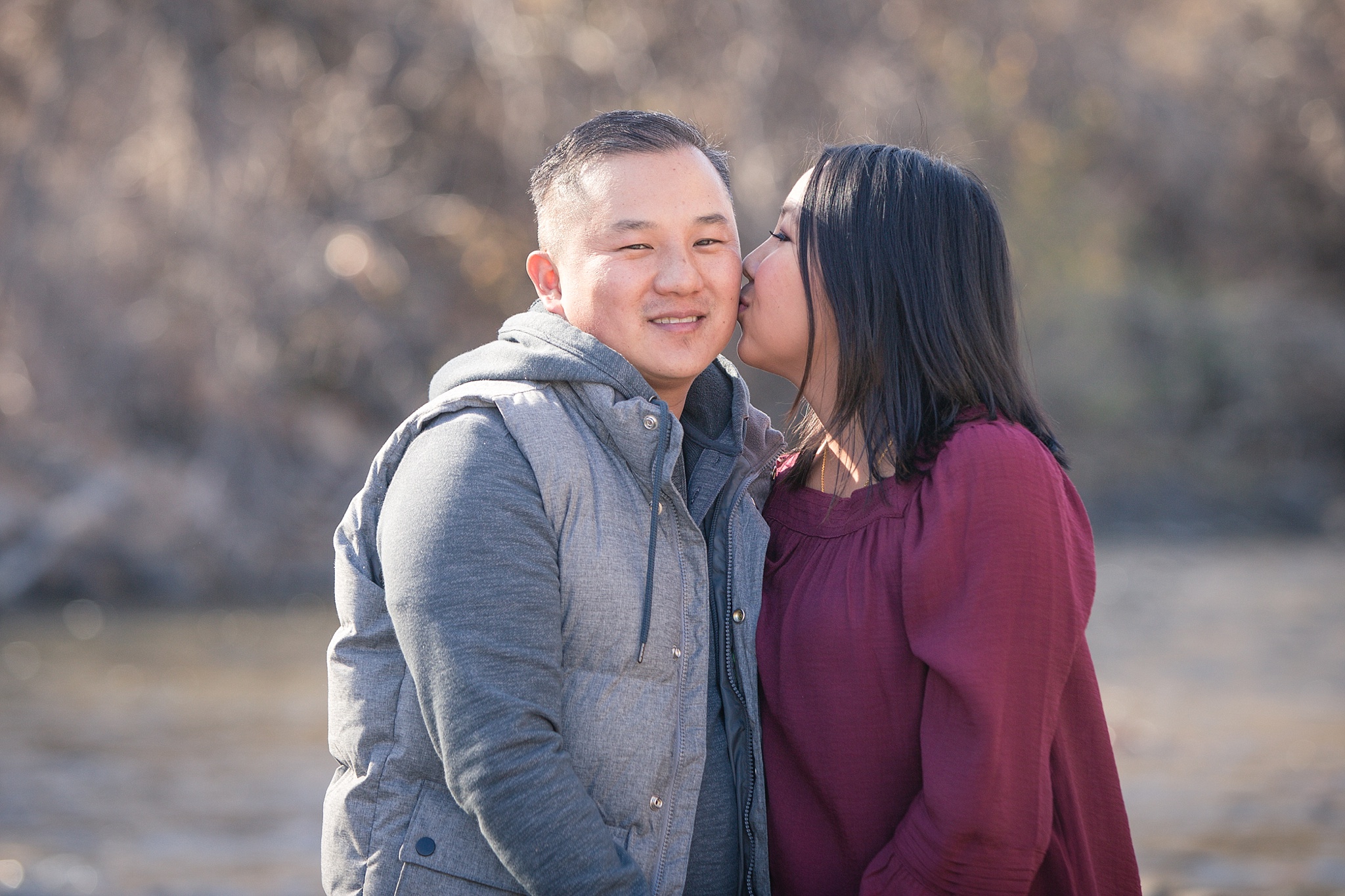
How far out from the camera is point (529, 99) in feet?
33.0

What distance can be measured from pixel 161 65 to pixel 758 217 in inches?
192

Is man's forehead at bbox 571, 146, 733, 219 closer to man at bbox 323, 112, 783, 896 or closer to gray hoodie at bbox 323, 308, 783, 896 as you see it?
man at bbox 323, 112, 783, 896

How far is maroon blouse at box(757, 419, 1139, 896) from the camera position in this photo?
199cm

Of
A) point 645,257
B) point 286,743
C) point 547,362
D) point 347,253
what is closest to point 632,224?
point 645,257

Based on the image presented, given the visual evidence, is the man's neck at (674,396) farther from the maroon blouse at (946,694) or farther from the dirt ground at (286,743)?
the dirt ground at (286,743)

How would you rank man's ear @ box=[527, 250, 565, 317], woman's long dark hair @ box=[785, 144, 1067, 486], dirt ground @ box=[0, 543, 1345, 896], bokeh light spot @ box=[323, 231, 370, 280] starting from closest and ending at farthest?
woman's long dark hair @ box=[785, 144, 1067, 486] < man's ear @ box=[527, 250, 565, 317] < dirt ground @ box=[0, 543, 1345, 896] < bokeh light spot @ box=[323, 231, 370, 280]

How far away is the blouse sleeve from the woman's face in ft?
1.53

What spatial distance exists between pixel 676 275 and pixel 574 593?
629 mm

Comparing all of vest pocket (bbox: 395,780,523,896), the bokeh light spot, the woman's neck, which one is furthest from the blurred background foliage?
vest pocket (bbox: 395,780,523,896)

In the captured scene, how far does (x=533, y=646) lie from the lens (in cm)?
193

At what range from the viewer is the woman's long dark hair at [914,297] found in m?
2.30

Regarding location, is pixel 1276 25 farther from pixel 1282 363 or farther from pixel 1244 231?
pixel 1282 363

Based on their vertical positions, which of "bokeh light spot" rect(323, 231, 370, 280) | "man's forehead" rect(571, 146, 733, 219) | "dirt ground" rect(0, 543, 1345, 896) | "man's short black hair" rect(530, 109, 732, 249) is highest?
"bokeh light spot" rect(323, 231, 370, 280)

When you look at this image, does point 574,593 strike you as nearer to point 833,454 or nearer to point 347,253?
point 833,454
